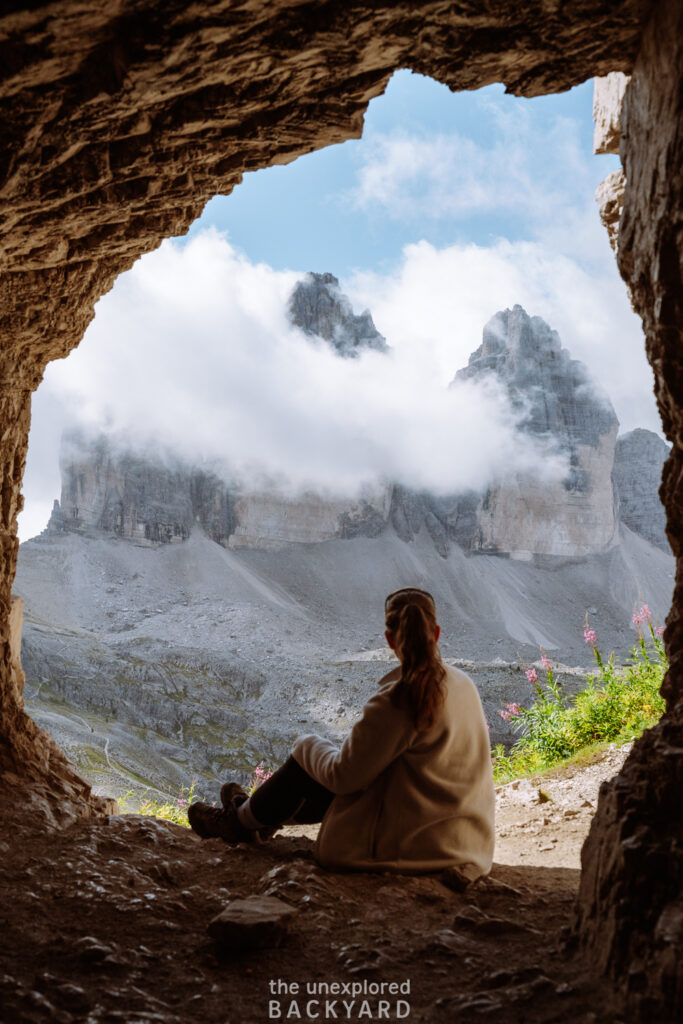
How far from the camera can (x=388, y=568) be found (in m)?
78.2

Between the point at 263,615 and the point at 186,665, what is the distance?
21741mm

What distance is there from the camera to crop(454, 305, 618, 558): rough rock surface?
81062 mm

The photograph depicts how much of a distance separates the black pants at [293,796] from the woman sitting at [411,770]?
0.65ft

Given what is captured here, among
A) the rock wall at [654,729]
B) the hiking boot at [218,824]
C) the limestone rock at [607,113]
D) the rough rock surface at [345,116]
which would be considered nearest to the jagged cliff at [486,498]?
the hiking boot at [218,824]

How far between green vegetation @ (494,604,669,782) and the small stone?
5.01 m

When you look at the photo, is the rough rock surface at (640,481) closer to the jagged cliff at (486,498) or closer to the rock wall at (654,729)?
the jagged cliff at (486,498)

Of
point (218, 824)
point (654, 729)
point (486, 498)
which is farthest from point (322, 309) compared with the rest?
point (654, 729)

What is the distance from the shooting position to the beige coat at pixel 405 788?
10.6 feet

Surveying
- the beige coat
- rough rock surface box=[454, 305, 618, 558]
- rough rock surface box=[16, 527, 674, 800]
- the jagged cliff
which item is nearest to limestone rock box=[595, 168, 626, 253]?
the beige coat

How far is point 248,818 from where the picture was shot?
396 cm

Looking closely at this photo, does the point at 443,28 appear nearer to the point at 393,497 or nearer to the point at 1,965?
the point at 1,965

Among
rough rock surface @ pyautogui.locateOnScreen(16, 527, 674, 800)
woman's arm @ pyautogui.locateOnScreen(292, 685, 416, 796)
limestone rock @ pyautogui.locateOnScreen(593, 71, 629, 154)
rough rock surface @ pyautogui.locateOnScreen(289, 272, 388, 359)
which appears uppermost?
rough rock surface @ pyautogui.locateOnScreen(289, 272, 388, 359)

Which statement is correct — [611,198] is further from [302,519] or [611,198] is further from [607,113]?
[302,519]

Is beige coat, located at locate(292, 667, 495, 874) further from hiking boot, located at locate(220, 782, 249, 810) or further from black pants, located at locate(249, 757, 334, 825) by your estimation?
hiking boot, located at locate(220, 782, 249, 810)
